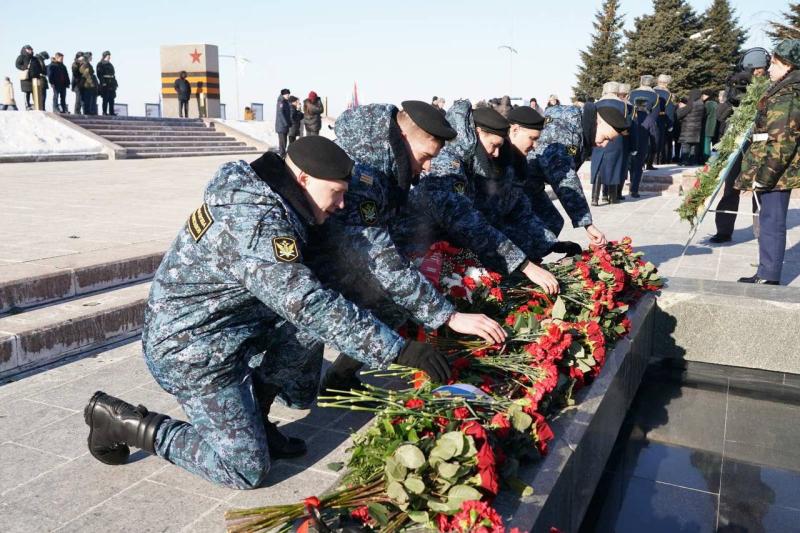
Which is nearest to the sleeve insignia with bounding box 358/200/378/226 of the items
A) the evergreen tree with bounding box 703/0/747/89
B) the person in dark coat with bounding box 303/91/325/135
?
the person in dark coat with bounding box 303/91/325/135

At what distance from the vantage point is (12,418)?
3.31m

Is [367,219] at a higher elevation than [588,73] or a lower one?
lower

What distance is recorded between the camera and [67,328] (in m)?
4.28

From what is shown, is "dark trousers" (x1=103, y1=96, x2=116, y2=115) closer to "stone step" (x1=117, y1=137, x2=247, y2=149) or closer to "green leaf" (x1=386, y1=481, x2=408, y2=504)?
"stone step" (x1=117, y1=137, x2=247, y2=149)

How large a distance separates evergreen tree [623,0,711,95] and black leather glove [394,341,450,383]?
3787 cm

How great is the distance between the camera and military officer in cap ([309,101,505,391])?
2.89 metres

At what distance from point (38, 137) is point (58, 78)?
2.54 metres

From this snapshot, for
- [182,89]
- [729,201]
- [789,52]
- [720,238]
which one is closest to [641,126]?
[720,238]

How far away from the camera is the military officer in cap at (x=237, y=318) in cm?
243

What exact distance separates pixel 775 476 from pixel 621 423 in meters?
0.72

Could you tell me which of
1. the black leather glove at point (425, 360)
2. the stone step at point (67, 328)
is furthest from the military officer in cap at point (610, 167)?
the black leather glove at point (425, 360)

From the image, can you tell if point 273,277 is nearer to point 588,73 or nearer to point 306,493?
point 306,493

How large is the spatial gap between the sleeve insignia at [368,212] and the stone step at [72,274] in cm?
269

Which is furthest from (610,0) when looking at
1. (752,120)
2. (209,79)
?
(752,120)
